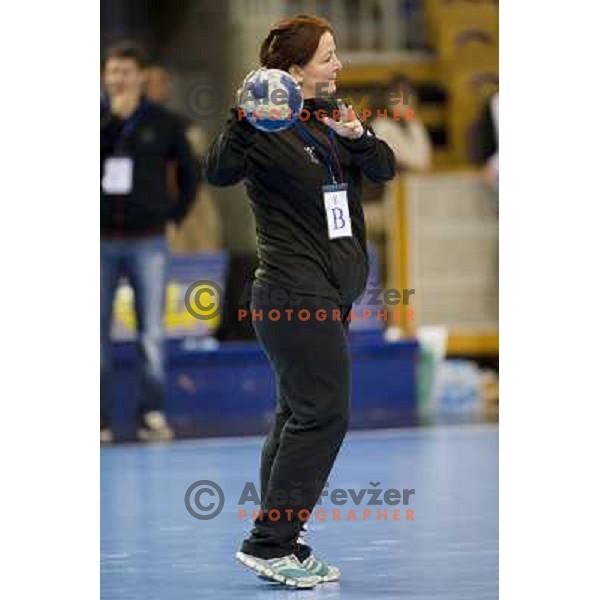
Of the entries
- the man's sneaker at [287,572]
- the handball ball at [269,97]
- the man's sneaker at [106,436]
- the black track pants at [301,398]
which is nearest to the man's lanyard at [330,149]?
the handball ball at [269,97]

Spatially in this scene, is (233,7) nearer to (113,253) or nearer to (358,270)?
(113,253)

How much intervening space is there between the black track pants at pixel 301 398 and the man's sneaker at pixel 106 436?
11.4 ft

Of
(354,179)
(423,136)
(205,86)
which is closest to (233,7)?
(205,86)

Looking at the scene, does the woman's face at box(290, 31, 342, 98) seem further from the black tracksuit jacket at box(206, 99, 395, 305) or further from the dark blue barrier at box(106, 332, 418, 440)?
the dark blue barrier at box(106, 332, 418, 440)

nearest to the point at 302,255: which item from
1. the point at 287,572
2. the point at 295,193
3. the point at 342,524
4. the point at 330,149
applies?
the point at 295,193

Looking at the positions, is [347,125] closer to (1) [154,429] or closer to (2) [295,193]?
(2) [295,193]

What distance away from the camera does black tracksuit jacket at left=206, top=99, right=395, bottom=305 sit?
4.78 meters

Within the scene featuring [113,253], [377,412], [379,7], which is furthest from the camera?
[379,7]

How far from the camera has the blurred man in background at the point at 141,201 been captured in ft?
27.1

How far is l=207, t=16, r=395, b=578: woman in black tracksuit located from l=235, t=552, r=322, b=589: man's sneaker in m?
0.02
